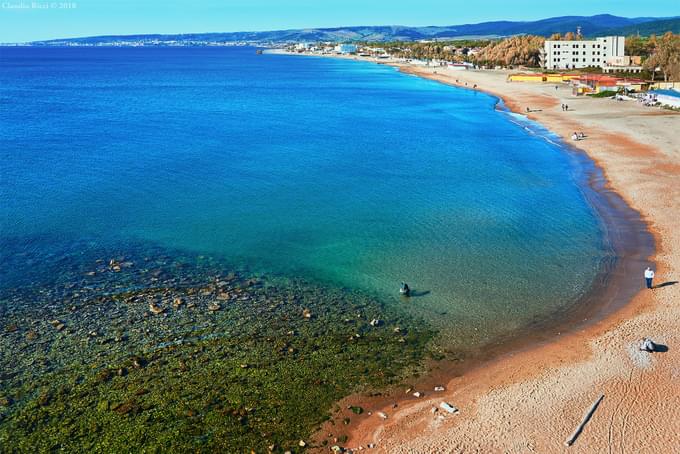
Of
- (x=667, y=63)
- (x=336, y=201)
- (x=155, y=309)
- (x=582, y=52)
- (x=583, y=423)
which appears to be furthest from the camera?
(x=582, y=52)

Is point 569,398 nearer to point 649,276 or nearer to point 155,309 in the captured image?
→ point 649,276

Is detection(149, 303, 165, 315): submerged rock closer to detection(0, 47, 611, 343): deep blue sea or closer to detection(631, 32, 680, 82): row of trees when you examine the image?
detection(0, 47, 611, 343): deep blue sea

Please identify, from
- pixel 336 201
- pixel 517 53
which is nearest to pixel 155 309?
pixel 336 201

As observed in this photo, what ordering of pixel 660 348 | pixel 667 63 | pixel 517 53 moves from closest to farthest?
pixel 660 348 < pixel 667 63 < pixel 517 53

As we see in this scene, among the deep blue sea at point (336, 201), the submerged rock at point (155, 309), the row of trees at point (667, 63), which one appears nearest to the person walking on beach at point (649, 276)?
the deep blue sea at point (336, 201)

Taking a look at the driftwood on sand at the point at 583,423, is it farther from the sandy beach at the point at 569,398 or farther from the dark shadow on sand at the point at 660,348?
the dark shadow on sand at the point at 660,348

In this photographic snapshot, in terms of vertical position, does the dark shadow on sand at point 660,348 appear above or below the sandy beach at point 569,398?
above
